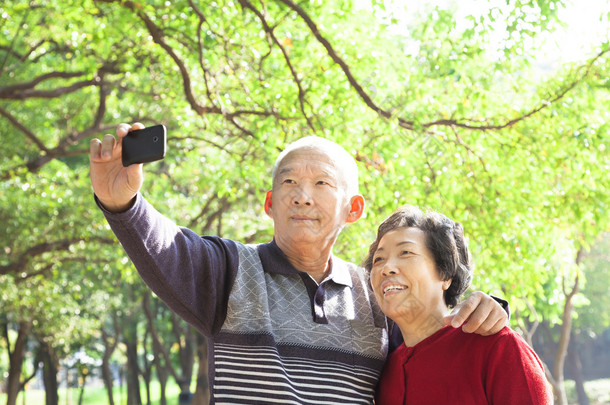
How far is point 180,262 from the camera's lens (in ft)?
7.14

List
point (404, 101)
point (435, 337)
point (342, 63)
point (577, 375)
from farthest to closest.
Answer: point (577, 375) < point (404, 101) < point (342, 63) < point (435, 337)

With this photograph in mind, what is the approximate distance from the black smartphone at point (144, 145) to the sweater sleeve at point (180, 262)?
0.14 metres

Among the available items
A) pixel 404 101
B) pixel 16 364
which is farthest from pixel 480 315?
pixel 16 364

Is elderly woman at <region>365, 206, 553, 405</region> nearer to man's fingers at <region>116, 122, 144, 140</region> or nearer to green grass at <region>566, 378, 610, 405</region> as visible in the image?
man's fingers at <region>116, 122, 144, 140</region>

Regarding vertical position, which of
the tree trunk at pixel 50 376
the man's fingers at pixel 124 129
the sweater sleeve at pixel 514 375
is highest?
the tree trunk at pixel 50 376

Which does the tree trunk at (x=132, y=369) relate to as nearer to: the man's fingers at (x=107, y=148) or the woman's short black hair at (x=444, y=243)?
the woman's short black hair at (x=444, y=243)

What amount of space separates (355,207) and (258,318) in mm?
626

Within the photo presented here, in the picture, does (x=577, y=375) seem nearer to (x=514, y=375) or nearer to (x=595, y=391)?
(x=595, y=391)

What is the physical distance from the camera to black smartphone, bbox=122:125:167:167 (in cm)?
184

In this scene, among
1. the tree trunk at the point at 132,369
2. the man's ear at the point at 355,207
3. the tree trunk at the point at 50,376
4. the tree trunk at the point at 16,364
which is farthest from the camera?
the tree trunk at the point at 132,369

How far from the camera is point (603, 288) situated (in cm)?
2506

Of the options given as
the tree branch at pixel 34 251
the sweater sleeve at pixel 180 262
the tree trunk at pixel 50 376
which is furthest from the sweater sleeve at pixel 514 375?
the tree trunk at pixel 50 376

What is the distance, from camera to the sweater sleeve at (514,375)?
1944mm

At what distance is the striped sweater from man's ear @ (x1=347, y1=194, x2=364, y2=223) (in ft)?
0.88
